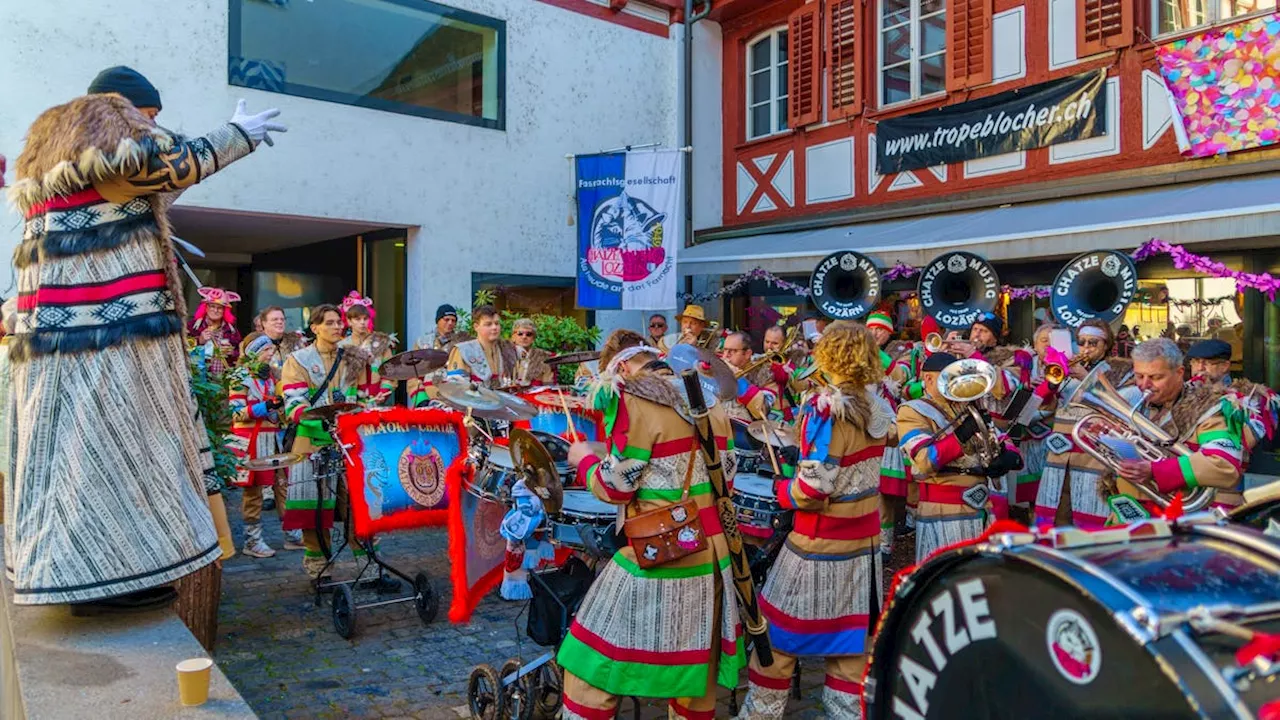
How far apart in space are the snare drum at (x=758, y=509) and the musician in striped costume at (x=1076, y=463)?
7.43ft

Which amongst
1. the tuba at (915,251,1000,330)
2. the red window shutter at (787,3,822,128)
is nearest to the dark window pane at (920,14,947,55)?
the red window shutter at (787,3,822,128)

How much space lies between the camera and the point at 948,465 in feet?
16.0

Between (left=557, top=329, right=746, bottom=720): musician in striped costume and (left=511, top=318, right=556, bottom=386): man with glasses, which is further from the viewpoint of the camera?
(left=511, top=318, right=556, bottom=386): man with glasses

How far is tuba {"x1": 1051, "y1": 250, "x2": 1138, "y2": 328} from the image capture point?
7.70 metres

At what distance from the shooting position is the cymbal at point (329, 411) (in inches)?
228

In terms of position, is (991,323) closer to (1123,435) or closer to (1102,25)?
(1123,435)

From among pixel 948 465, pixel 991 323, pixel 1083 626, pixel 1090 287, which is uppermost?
pixel 1090 287

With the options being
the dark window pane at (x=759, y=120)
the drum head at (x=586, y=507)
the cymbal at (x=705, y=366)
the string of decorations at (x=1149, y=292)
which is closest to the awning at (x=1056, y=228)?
the string of decorations at (x=1149, y=292)

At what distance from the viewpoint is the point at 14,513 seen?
11.6 feet

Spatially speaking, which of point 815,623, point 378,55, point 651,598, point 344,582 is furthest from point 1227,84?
point 378,55

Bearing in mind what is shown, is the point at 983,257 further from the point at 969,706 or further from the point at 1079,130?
the point at 969,706

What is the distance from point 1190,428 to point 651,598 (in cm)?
275

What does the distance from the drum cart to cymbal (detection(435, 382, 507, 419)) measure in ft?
3.66

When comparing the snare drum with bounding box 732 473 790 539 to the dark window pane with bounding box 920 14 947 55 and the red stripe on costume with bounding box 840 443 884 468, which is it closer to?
the red stripe on costume with bounding box 840 443 884 468
